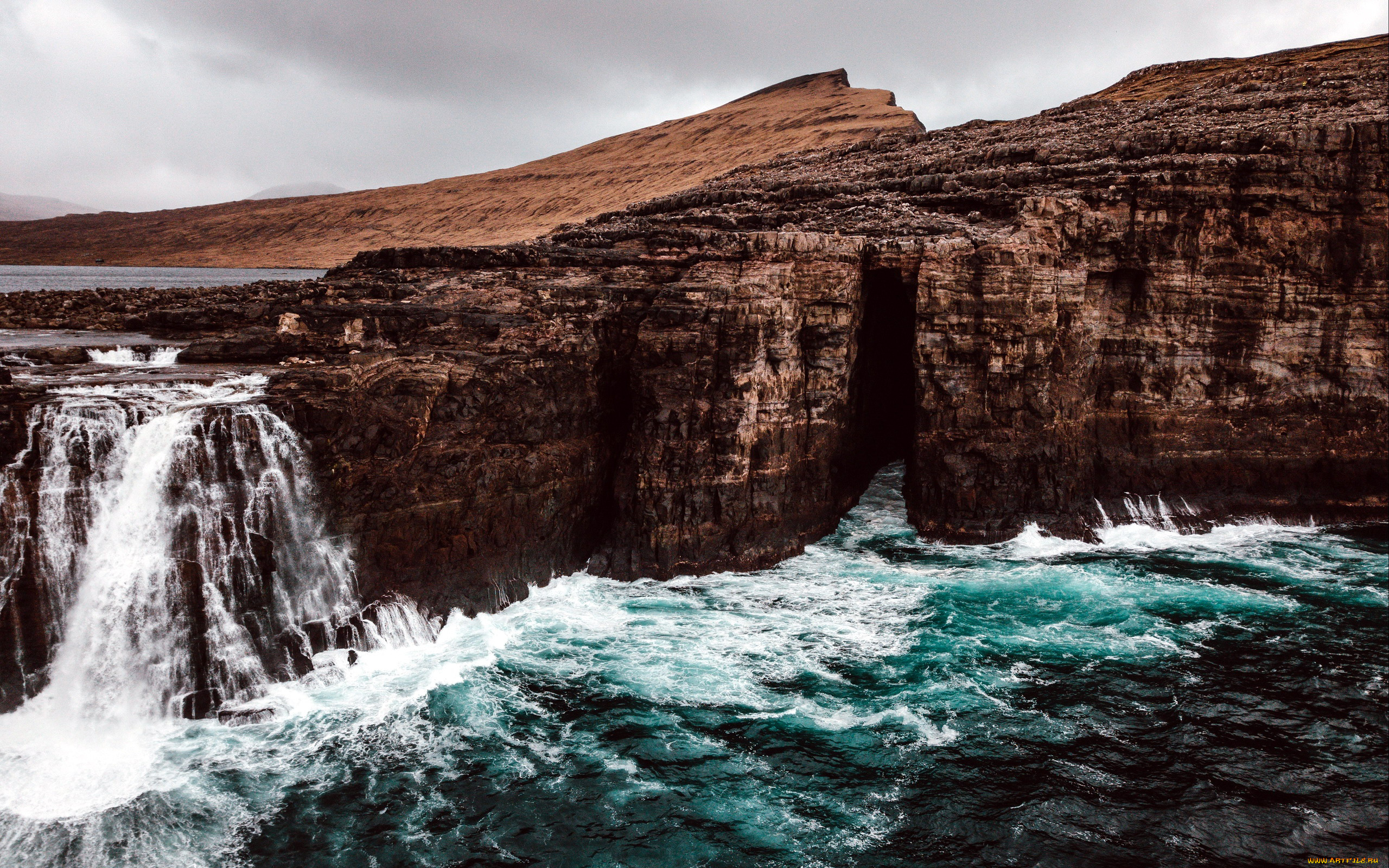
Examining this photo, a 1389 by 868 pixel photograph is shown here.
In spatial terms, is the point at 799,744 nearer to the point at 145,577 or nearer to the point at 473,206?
the point at 145,577

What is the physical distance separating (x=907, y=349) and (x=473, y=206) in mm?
132898

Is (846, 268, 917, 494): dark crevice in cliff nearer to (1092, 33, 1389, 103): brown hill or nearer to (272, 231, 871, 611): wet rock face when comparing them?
(272, 231, 871, 611): wet rock face

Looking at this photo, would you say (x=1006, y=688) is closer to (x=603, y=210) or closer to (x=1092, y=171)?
(x=1092, y=171)

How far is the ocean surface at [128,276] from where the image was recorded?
89.1 meters

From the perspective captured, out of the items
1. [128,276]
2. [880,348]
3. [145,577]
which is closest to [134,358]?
[145,577]

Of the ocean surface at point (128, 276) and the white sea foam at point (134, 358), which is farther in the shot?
the ocean surface at point (128, 276)

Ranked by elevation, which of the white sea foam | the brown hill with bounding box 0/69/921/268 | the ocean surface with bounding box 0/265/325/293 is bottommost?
the white sea foam

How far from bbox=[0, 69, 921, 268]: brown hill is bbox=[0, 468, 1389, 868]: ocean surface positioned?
8848cm

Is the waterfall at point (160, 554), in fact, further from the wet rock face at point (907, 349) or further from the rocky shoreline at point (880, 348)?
the wet rock face at point (907, 349)

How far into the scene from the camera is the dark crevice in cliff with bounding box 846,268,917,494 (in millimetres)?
33625

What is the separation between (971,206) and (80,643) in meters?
34.3

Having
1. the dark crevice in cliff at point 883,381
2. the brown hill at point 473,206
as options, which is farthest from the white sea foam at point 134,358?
the brown hill at point 473,206

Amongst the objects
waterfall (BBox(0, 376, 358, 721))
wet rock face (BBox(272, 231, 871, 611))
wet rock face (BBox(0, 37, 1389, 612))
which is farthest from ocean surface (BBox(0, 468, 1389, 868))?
wet rock face (BBox(0, 37, 1389, 612))

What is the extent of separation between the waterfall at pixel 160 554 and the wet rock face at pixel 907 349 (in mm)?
3858
